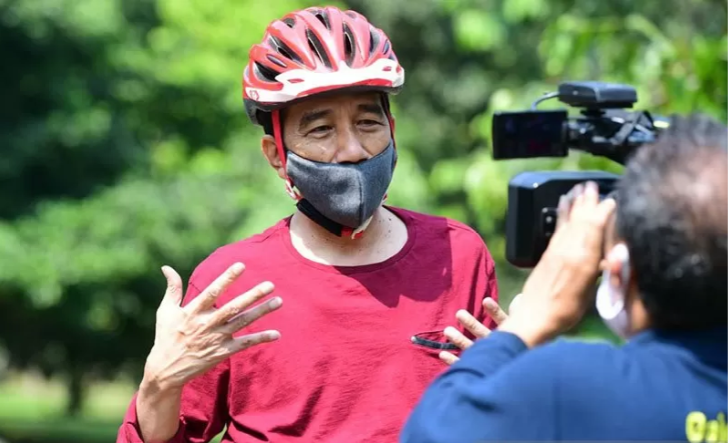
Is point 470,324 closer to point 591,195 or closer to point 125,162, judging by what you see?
point 591,195

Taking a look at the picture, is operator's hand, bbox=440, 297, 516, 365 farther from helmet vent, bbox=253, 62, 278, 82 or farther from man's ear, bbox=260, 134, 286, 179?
helmet vent, bbox=253, 62, 278, 82

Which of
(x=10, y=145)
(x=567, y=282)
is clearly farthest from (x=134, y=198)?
(x=567, y=282)

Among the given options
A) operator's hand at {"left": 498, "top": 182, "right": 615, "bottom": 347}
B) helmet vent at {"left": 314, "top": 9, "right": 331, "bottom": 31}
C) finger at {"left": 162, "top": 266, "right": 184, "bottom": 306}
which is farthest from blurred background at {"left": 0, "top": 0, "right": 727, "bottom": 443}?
operator's hand at {"left": 498, "top": 182, "right": 615, "bottom": 347}

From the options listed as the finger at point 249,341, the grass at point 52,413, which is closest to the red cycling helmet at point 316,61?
the finger at point 249,341

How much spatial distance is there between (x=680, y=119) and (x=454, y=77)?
2740cm

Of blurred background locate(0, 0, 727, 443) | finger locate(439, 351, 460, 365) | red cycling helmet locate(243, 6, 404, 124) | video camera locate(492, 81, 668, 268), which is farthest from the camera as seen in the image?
blurred background locate(0, 0, 727, 443)

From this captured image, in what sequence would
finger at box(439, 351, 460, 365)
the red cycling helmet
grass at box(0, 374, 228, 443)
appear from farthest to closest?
1. grass at box(0, 374, 228, 443)
2. the red cycling helmet
3. finger at box(439, 351, 460, 365)

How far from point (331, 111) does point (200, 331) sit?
0.89m

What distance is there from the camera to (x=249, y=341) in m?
3.39

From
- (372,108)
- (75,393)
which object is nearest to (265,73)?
(372,108)

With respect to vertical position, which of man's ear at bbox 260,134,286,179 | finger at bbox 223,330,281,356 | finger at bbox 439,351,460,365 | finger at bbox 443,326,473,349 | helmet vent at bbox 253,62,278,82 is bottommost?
finger at bbox 439,351,460,365

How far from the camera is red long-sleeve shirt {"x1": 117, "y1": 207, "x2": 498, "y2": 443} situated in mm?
3736

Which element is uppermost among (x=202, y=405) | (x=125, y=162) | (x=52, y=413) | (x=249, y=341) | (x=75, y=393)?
(x=249, y=341)

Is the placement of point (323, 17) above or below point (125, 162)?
above
